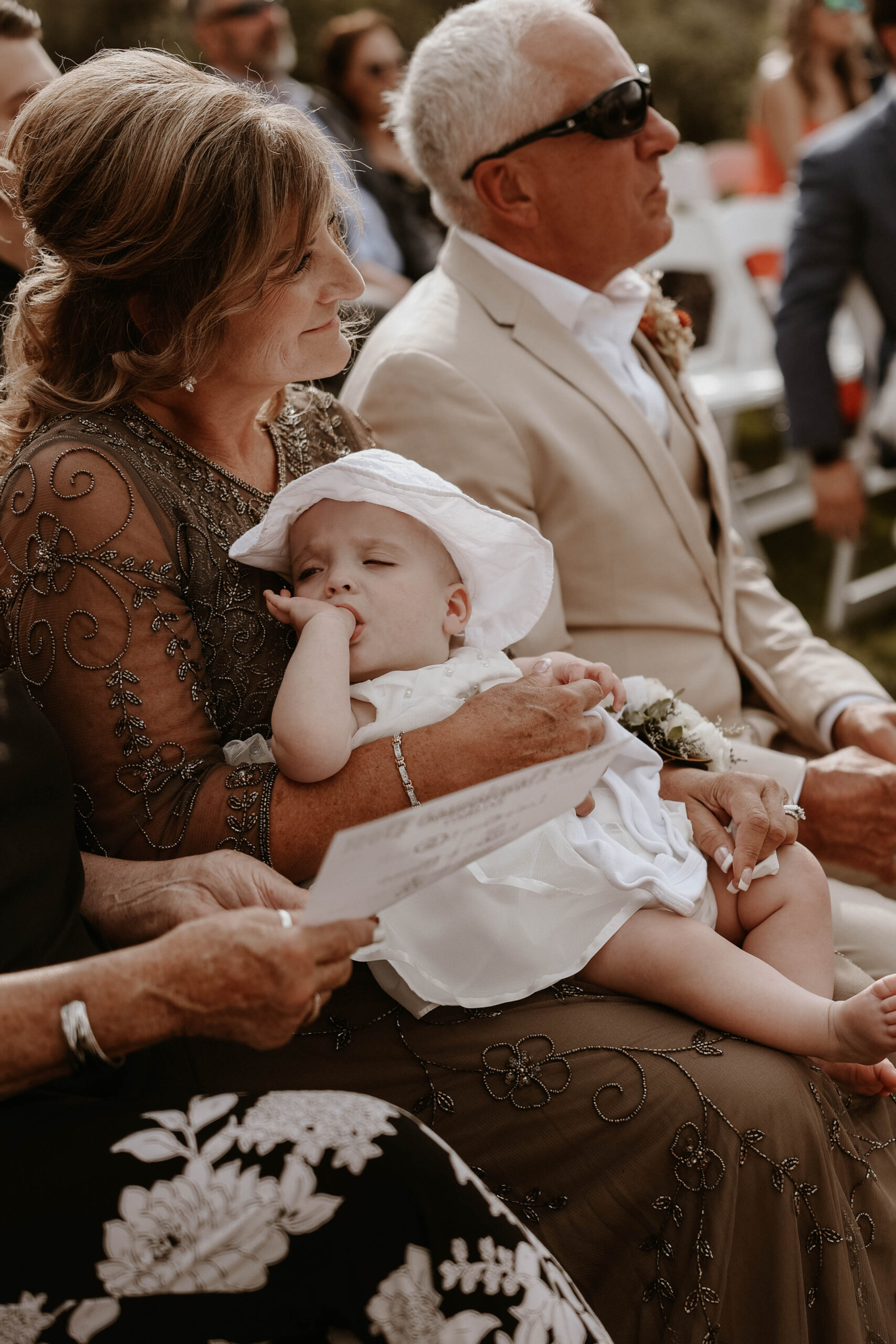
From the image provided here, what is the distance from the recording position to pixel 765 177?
7.45 m

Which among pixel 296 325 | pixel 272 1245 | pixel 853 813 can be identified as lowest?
pixel 853 813

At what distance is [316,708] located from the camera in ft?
5.17

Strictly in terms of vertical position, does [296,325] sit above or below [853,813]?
above

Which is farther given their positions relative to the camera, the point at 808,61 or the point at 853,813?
the point at 808,61

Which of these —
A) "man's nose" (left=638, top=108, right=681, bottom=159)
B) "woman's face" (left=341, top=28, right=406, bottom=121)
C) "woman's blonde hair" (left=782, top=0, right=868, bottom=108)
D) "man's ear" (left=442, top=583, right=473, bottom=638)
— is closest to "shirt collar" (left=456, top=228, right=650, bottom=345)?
"man's nose" (left=638, top=108, right=681, bottom=159)

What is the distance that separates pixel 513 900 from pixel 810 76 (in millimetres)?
6597

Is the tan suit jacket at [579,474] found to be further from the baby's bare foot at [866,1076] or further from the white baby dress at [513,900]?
the baby's bare foot at [866,1076]

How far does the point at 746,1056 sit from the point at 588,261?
1712 millimetres

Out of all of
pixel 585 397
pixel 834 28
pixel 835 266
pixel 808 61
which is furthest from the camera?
pixel 808 61

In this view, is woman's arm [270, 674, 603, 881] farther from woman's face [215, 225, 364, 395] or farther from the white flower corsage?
woman's face [215, 225, 364, 395]

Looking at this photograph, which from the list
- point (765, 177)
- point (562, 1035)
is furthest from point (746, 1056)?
point (765, 177)

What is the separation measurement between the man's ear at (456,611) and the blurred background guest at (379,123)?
13.8ft

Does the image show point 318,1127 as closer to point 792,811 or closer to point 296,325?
point 792,811

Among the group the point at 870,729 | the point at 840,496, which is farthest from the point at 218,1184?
the point at 840,496
